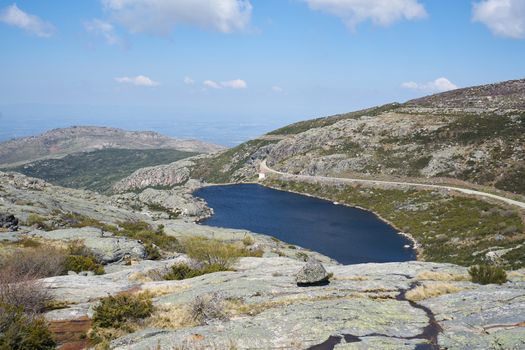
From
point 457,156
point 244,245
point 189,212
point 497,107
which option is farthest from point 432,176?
point 244,245

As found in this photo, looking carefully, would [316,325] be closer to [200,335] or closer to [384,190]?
[200,335]

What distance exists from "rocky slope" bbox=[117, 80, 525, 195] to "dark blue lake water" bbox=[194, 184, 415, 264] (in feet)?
83.8

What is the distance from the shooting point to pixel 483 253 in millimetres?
57062

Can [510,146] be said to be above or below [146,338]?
above

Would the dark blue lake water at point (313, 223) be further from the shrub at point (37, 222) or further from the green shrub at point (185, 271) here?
the shrub at point (37, 222)

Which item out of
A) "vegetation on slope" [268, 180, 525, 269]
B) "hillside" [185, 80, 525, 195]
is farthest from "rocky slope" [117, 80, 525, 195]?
"vegetation on slope" [268, 180, 525, 269]

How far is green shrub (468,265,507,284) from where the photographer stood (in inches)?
856

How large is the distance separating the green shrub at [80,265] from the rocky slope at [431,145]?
312 feet

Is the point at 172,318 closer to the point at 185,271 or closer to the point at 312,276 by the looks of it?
the point at 312,276

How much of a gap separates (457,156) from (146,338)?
400ft

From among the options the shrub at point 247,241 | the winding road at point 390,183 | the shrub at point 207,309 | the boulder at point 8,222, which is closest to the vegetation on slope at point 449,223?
the winding road at point 390,183

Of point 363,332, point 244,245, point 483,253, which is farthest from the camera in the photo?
point 483,253

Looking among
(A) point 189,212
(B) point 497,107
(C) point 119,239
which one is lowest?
(A) point 189,212

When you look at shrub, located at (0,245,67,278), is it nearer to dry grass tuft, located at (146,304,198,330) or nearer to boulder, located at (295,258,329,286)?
dry grass tuft, located at (146,304,198,330)
